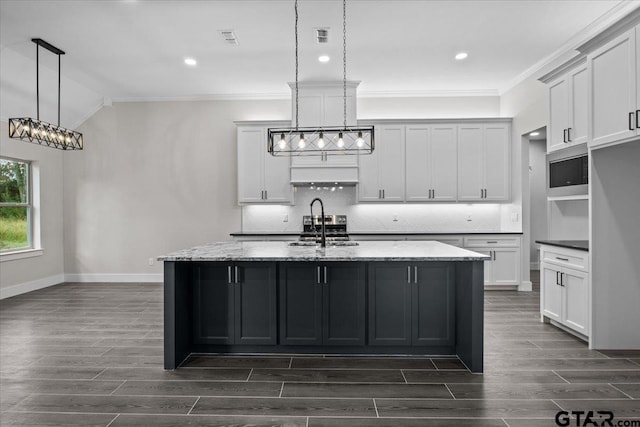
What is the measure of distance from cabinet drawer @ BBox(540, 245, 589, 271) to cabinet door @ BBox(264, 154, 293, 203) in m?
3.69

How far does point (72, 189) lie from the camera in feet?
23.2

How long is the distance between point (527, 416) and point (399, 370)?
0.95 metres

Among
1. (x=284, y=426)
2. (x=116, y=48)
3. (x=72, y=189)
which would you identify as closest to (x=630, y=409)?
(x=284, y=426)

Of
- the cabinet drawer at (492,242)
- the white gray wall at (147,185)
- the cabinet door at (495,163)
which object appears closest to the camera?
the cabinet drawer at (492,242)

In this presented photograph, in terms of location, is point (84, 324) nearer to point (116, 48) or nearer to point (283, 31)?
point (116, 48)

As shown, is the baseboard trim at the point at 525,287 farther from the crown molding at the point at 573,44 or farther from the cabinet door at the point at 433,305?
the cabinet door at the point at 433,305

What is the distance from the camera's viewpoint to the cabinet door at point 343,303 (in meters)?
3.39

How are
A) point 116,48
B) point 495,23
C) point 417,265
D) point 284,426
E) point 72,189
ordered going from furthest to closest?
point 72,189
point 116,48
point 495,23
point 417,265
point 284,426

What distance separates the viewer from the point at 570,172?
4.09 metres

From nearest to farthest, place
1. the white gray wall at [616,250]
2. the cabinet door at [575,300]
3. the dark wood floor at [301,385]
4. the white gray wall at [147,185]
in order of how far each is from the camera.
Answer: the dark wood floor at [301,385] → the white gray wall at [616,250] → the cabinet door at [575,300] → the white gray wall at [147,185]

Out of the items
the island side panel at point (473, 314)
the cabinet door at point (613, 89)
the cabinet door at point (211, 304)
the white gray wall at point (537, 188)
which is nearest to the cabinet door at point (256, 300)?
the cabinet door at point (211, 304)

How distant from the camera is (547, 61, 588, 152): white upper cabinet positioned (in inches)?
150

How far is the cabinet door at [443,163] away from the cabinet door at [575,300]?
2645mm

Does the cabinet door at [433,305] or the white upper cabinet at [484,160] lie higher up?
the white upper cabinet at [484,160]
